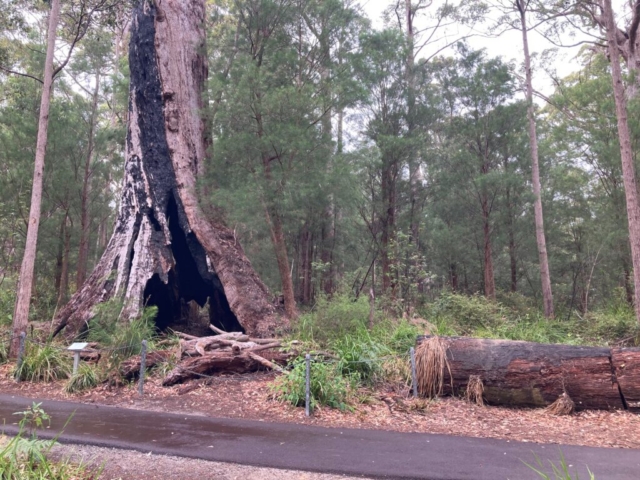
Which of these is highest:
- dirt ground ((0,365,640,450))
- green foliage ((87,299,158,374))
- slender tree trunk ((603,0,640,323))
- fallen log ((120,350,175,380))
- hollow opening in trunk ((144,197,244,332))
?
slender tree trunk ((603,0,640,323))

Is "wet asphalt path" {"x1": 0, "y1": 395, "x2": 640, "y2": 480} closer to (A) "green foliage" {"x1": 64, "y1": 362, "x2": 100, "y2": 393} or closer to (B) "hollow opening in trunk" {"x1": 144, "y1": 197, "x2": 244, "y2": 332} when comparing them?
(A) "green foliage" {"x1": 64, "y1": 362, "x2": 100, "y2": 393}

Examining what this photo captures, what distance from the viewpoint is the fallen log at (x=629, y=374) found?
24.9ft

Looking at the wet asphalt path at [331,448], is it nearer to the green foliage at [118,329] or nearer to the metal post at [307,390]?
the metal post at [307,390]

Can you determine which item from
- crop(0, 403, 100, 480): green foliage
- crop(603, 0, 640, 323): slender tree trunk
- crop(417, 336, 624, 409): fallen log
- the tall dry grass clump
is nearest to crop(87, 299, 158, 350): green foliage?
crop(0, 403, 100, 480): green foliage

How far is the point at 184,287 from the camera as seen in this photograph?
15.3 m

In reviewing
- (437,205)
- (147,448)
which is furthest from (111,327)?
(437,205)

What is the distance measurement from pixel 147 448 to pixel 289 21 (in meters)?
11.7

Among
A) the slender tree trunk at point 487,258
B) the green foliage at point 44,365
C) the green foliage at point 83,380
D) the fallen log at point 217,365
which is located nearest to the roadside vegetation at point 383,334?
the fallen log at point 217,365

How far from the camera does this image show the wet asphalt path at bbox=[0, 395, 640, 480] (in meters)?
5.20

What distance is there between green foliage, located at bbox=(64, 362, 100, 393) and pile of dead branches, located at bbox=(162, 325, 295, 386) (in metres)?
1.37

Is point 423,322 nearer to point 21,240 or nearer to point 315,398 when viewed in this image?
point 315,398

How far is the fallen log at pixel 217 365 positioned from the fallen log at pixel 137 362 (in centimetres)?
51

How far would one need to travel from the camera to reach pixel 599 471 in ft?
17.1

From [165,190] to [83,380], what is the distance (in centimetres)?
606
